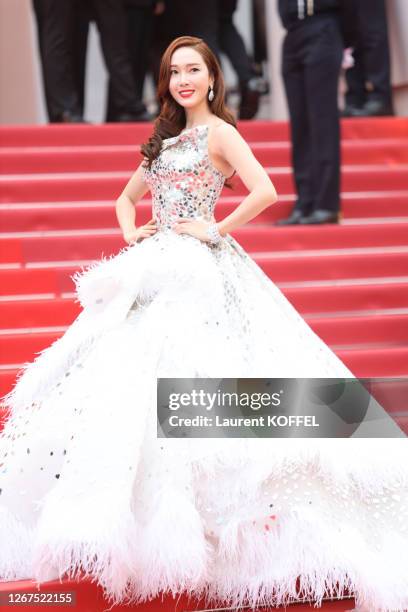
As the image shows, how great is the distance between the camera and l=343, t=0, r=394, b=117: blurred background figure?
20.6 ft

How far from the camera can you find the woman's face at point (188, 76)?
315cm

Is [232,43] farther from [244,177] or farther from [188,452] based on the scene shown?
[188,452]

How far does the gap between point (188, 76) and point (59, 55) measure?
339 cm

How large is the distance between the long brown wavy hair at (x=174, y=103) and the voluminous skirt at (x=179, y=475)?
0.40 meters

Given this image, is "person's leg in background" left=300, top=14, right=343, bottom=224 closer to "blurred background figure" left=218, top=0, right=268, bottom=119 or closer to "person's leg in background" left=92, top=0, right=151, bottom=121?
"person's leg in background" left=92, top=0, right=151, bottom=121

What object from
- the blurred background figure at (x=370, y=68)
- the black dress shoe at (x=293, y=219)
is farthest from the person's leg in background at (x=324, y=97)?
the blurred background figure at (x=370, y=68)

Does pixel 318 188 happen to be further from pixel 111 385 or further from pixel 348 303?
pixel 111 385

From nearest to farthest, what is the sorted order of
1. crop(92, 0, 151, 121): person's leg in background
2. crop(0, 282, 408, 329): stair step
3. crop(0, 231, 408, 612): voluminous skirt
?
crop(0, 231, 408, 612): voluminous skirt → crop(0, 282, 408, 329): stair step → crop(92, 0, 151, 121): person's leg in background

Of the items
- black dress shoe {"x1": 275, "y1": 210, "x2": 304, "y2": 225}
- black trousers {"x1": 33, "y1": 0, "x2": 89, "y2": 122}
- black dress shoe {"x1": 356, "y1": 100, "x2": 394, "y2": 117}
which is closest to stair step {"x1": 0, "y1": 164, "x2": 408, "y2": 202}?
black dress shoe {"x1": 275, "y1": 210, "x2": 304, "y2": 225}

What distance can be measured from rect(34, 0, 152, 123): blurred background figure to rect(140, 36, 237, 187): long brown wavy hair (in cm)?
324

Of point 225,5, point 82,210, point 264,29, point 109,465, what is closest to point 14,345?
point 82,210

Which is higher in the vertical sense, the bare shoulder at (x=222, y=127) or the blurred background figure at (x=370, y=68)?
the blurred background figure at (x=370, y=68)

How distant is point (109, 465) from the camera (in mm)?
2658

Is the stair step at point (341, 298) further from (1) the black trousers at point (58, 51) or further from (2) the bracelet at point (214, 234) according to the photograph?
(1) the black trousers at point (58, 51)
